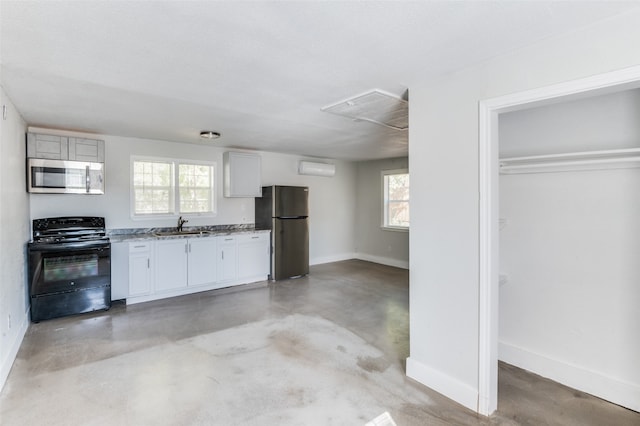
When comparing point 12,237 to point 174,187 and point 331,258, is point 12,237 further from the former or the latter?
point 331,258

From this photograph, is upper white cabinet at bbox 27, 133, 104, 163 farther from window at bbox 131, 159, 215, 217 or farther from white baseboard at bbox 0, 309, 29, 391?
white baseboard at bbox 0, 309, 29, 391

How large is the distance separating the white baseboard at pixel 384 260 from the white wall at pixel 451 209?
4.20 metres

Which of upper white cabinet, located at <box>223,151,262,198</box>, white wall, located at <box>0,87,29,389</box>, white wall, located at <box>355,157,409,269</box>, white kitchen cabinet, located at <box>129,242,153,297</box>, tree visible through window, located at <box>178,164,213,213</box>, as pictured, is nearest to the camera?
white wall, located at <box>0,87,29,389</box>

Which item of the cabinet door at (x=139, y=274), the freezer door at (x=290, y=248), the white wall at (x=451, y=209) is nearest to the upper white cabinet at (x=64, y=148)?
the cabinet door at (x=139, y=274)

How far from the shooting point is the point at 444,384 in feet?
7.67

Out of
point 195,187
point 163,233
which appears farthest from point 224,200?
point 163,233

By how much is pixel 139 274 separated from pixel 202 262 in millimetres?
863

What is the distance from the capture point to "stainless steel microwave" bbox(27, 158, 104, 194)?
3859mm

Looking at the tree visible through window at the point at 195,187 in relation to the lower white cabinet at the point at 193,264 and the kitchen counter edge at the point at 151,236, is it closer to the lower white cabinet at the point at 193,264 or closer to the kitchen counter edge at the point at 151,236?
the kitchen counter edge at the point at 151,236

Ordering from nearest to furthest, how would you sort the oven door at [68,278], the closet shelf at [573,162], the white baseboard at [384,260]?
the closet shelf at [573,162]
the oven door at [68,278]
the white baseboard at [384,260]

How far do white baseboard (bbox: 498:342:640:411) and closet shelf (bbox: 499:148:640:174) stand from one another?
5.03ft

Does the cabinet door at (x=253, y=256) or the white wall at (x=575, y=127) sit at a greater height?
the white wall at (x=575, y=127)

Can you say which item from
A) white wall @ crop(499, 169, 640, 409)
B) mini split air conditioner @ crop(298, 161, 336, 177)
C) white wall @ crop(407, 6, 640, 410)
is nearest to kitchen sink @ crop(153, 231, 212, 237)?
mini split air conditioner @ crop(298, 161, 336, 177)

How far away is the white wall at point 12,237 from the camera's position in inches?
102
